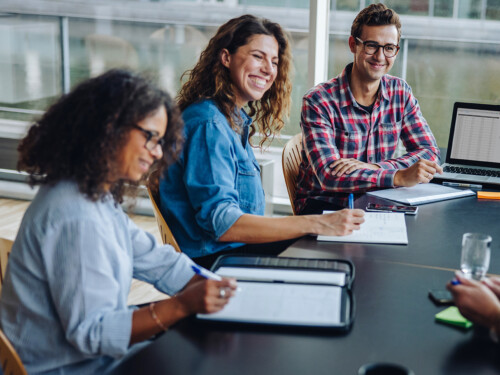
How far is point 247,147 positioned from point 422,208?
0.64 metres

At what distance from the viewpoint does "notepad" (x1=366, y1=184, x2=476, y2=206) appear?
2.25m

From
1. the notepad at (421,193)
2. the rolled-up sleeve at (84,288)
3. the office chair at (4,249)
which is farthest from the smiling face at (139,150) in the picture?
the notepad at (421,193)

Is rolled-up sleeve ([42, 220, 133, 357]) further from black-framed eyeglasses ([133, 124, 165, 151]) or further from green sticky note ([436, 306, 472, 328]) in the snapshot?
green sticky note ([436, 306, 472, 328])

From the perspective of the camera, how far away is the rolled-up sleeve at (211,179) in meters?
1.85

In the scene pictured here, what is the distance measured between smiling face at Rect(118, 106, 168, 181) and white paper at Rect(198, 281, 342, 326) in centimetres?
34

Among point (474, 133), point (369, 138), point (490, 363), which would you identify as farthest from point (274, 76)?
point (490, 363)

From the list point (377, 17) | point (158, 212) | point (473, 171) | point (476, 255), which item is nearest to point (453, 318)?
point (476, 255)

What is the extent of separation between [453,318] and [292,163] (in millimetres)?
1515

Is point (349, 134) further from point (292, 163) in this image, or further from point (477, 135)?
point (477, 135)

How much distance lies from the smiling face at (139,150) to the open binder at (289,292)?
1.10 feet

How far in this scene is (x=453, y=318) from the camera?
4.29 ft

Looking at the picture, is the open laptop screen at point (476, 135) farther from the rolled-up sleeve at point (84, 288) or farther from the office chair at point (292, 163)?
the rolled-up sleeve at point (84, 288)

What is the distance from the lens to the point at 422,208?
7.16 feet

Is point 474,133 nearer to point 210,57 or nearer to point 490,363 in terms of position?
point 210,57
